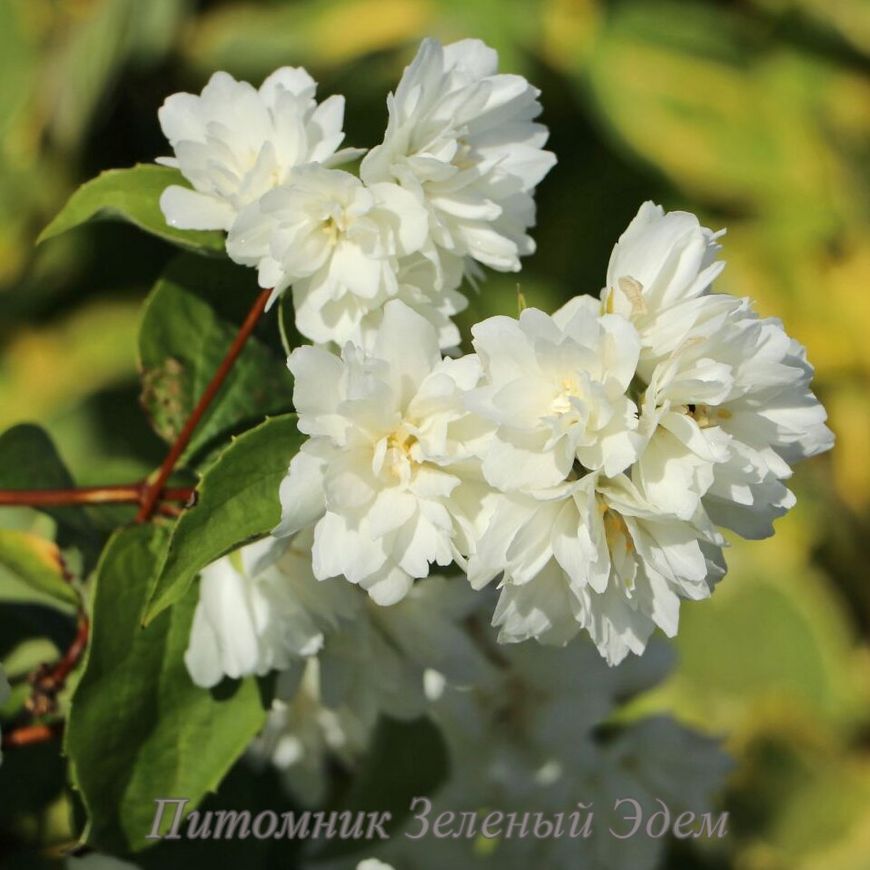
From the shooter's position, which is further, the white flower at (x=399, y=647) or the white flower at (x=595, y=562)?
the white flower at (x=399, y=647)

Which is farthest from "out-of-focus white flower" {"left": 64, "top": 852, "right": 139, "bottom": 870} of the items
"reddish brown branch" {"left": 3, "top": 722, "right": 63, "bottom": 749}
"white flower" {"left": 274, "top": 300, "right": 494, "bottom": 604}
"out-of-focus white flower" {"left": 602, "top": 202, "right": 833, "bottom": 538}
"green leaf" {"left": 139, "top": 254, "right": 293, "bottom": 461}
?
"out-of-focus white flower" {"left": 602, "top": 202, "right": 833, "bottom": 538}

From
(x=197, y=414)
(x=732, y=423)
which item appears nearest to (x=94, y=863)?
(x=197, y=414)

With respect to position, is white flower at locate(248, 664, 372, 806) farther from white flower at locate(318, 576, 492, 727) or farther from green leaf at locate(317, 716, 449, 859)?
white flower at locate(318, 576, 492, 727)

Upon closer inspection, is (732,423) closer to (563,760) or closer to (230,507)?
(230,507)

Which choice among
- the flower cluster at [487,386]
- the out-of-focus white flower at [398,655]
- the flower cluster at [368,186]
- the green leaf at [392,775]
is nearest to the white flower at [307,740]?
the green leaf at [392,775]

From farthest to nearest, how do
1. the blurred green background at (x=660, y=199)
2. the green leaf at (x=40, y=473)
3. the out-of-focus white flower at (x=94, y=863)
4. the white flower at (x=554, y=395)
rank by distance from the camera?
the blurred green background at (x=660, y=199) → the out-of-focus white flower at (x=94, y=863) → the green leaf at (x=40, y=473) → the white flower at (x=554, y=395)

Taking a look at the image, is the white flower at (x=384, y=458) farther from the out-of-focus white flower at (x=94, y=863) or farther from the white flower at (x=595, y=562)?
the out-of-focus white flower at (x=94, y=863)
